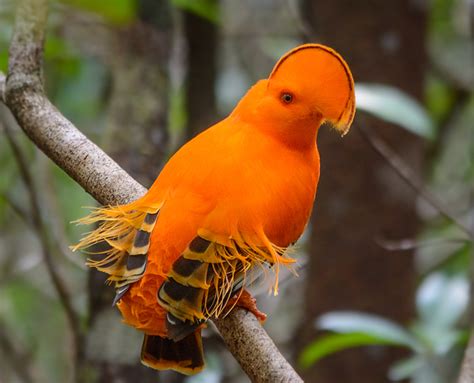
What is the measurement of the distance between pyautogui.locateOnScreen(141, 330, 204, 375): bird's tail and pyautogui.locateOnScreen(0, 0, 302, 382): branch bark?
218 millimetres

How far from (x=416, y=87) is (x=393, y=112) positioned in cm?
138

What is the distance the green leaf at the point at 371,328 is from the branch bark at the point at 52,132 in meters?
1.20

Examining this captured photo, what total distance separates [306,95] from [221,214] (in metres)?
0.38

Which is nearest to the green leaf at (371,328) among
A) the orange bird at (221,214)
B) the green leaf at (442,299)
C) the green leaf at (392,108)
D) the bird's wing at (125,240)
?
the green leaf at (442,299)

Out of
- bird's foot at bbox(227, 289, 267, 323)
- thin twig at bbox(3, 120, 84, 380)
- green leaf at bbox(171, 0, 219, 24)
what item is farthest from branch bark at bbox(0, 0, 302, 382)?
green leaf at bbox(171, 0, 219, 24)

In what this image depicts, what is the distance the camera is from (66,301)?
312 cm

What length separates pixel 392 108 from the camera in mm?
3166

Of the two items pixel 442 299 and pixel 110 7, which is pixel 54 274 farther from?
pixel 442 299

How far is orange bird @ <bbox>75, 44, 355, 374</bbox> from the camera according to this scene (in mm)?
2014

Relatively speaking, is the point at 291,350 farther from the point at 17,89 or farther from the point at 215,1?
the point at 17,89

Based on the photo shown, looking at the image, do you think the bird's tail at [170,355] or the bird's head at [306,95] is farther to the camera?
the bird's tail at [170,355]

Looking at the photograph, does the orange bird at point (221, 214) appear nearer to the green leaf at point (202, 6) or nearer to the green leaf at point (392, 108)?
the green leaf at point (392, 108)

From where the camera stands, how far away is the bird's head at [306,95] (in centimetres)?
211

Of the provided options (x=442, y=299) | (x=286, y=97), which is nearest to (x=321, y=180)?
(x=442, y=299)
